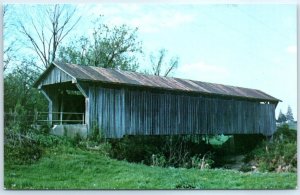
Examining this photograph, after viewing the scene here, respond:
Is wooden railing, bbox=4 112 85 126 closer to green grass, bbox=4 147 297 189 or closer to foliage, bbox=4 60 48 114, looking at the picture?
foliage, bbox=4 60 48 114

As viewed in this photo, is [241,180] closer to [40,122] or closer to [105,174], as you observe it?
[105,174]

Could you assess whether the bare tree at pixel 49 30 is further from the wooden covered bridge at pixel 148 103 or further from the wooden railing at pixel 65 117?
the wooden railing at pixel 65 117

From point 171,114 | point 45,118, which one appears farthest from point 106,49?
point 171,114

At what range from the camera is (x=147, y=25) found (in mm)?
8617

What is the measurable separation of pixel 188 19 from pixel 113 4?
4.42ft

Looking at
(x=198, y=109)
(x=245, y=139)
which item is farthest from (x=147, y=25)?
(x=245, y=139)

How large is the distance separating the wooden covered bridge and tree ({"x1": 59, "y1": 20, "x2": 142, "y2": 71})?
0.16 m

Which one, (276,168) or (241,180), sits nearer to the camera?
(241,180)

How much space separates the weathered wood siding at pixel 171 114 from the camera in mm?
9039

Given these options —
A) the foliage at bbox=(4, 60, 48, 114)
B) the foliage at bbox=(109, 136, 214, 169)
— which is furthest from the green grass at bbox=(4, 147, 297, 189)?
the foliage at bbox=(4, 60, 48, 114)

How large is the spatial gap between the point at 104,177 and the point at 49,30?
2763 mm

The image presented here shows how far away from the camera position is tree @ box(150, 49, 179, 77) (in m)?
8.78

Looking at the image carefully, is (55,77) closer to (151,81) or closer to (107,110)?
(107,110)

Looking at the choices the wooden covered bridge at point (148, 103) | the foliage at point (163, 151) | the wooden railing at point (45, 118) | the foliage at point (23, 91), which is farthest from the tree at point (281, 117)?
the foliage at point (23, 91)
